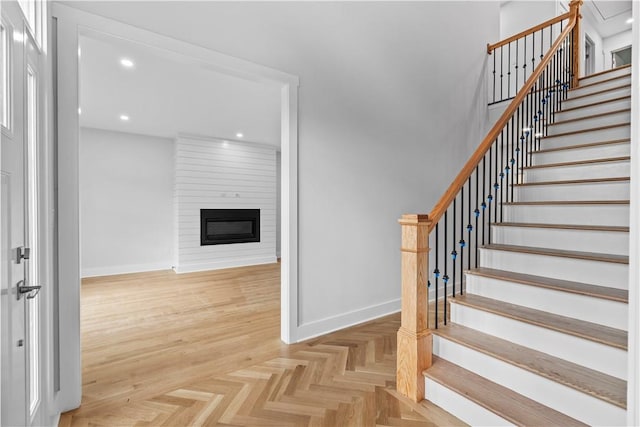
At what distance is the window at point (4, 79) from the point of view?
1110mm

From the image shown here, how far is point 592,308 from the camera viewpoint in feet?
5.76

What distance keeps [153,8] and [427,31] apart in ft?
9.51

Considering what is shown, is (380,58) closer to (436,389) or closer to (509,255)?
(509,255)

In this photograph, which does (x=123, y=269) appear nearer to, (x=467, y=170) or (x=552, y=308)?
(x=467, y=170)

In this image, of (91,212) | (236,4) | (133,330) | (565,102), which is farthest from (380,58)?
(91,212)

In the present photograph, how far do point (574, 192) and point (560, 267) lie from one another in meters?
0.93

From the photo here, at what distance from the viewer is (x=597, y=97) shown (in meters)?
3.49

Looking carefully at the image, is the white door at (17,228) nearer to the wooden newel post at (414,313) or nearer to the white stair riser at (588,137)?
the wooden newel post at (414,313)

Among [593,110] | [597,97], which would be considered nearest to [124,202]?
[593,110]

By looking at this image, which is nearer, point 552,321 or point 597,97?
point 552,321

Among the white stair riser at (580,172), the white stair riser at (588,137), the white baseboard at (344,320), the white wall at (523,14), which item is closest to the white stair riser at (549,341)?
the white baseboard at (344,320)

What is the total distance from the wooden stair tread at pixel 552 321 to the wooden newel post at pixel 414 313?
41 centimetres

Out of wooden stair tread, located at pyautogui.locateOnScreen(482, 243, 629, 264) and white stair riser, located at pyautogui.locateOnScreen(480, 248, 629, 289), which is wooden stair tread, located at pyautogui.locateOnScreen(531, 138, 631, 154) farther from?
white stair riser, located at pyautogui.locateOnScreen(480, 248, 629, 289)

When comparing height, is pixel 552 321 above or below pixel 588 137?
below
